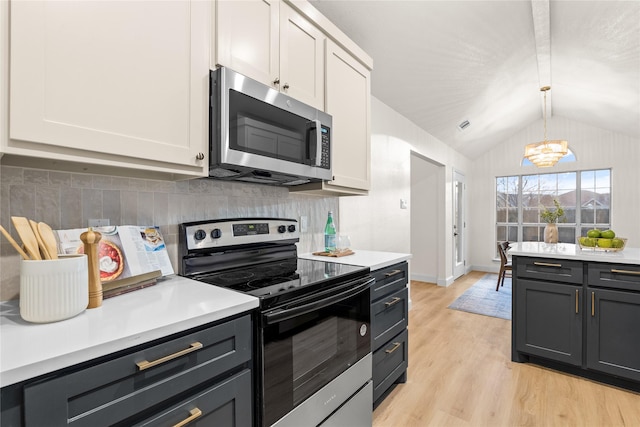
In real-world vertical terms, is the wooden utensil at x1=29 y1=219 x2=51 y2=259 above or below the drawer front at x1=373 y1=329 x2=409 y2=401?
above

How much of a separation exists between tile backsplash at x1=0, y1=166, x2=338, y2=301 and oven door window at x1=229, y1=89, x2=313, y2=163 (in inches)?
15.5

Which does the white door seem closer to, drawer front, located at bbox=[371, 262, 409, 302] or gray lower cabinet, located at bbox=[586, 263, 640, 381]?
gray lower cabinet, located at bbox=[586, 263, 640, 381]

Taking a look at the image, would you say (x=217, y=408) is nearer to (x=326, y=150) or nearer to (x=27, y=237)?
(x=27, y=237)

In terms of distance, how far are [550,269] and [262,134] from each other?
2.35 m

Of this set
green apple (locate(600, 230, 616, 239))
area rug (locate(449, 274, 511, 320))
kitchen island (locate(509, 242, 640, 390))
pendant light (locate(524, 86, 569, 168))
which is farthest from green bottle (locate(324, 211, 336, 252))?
pendant light (locate(524, 86, 569, 168))

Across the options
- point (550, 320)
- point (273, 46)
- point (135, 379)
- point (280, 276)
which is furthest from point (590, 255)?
point (135, 379)

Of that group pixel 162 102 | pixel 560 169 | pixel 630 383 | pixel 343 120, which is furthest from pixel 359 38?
pixel 560 169

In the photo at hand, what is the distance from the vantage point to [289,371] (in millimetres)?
1154

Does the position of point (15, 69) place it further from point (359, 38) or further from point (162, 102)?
point (359, 38)

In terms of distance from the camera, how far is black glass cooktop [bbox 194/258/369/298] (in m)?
1.20

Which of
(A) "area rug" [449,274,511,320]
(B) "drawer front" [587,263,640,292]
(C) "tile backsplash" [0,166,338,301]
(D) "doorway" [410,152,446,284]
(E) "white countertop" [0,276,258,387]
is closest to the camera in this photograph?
(E) "white countertop" [0,276,258,387]

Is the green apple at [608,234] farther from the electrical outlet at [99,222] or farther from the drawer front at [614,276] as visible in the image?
the electrical outlet at [99,222]

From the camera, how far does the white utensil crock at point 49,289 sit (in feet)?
2.61

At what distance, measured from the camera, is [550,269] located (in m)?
2.29
